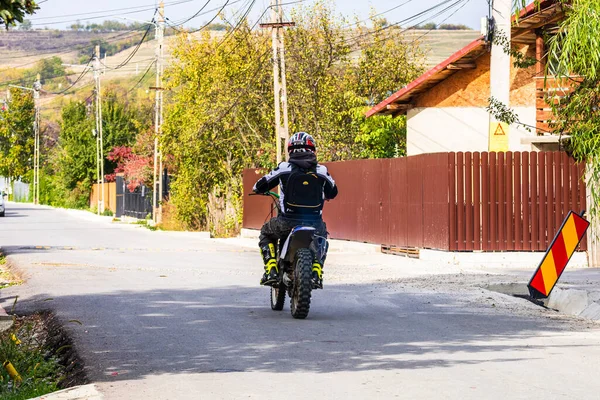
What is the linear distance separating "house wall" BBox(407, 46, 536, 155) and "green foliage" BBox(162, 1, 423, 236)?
19.9 ft

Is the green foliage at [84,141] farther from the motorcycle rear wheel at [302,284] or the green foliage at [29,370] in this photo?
the green foliage at [29,370]

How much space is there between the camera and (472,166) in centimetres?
2250

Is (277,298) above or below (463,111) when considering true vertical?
below

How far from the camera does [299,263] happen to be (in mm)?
12172

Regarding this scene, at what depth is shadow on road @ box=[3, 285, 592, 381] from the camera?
9.15 m

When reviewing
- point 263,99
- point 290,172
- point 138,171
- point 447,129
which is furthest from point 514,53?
point 138,171

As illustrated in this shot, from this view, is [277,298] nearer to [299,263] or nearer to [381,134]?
[299,263]

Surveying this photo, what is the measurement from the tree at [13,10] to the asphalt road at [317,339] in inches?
103

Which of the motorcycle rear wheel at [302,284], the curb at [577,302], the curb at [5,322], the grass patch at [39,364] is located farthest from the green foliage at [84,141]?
the grass patch at [39,364]

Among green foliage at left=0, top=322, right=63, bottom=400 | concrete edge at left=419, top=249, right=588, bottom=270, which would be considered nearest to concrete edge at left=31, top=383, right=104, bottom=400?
green foliage at left=0, top=322, right=63, bottom=400

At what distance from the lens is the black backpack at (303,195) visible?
495 inches

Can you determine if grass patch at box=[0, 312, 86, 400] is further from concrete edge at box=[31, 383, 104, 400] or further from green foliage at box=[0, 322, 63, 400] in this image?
concrete edge at box=[31, 383, 104, 400]

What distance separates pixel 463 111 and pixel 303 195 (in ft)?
60.7

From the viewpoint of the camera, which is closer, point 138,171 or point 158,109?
point 158,109
